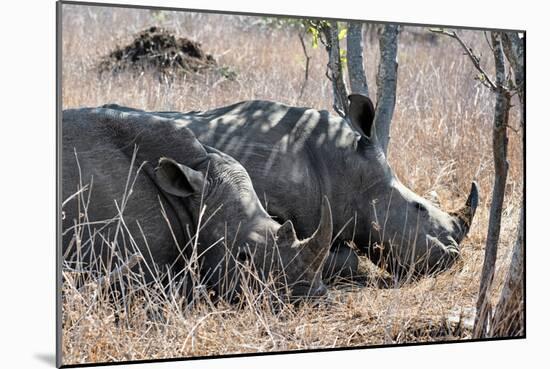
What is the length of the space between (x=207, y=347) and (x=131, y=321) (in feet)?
1.24

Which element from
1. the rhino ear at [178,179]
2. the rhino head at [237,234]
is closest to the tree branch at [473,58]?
the rhino head at [237,234]

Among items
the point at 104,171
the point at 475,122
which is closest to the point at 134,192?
the point at 104,171

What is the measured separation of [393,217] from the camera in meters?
6.20

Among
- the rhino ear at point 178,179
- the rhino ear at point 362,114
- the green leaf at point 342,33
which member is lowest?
the rhino ear at point 178,179

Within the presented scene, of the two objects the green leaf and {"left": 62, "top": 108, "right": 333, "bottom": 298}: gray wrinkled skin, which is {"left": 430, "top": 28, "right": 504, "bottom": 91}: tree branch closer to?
the green leaf

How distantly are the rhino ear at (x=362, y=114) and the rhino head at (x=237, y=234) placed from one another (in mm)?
799

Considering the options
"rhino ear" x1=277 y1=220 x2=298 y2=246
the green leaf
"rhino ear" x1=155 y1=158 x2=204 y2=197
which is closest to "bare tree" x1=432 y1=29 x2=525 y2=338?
the green leaf

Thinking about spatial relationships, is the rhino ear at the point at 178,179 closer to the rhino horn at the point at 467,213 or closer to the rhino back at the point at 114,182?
the rhino back at the point at 114,182

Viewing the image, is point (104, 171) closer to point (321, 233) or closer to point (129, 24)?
point (321, 233)

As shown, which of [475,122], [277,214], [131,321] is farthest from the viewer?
[475,122]

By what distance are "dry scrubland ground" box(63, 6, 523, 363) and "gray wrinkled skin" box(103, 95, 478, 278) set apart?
18 cm

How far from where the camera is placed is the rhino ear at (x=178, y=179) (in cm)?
548

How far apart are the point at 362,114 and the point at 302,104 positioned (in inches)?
30.9

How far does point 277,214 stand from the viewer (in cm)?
601
